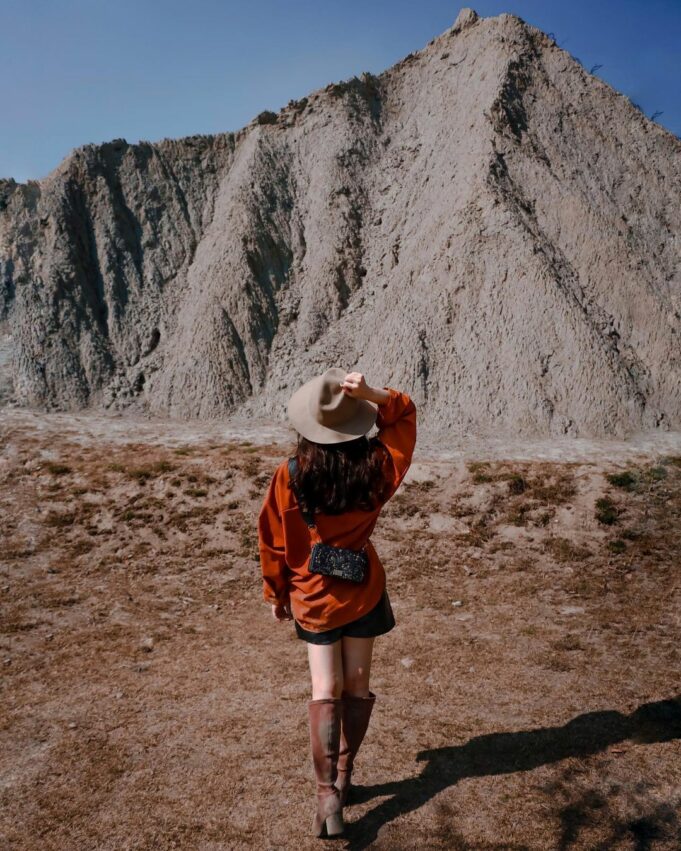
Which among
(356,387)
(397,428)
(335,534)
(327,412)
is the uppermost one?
(356,387)

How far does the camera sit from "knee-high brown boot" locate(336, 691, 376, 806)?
11.9ft

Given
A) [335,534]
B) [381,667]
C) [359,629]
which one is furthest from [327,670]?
[381,667]

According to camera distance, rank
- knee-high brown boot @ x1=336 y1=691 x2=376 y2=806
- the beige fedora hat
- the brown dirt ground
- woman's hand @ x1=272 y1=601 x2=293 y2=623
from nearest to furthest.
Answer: the beige fedora hat → knee-high brown boot @ x1=336 y1=691 x2=376 y2=806 → woman's hand @ x1=272 y1=601 x2=293 y2=623 → the brown dirt ground

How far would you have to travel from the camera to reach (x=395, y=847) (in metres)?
3.58

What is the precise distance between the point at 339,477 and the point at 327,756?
5.26 ft

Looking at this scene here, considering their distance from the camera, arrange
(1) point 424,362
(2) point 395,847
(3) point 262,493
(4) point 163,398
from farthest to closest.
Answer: (4) point 163,398
(1) point 424,362
(3) point 262,493
(2) point 395,847

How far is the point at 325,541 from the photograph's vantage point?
137 inches

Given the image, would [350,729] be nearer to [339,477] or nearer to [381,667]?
[339,477]

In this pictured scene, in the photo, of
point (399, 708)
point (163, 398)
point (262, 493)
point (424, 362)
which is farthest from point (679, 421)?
point (163, 398)

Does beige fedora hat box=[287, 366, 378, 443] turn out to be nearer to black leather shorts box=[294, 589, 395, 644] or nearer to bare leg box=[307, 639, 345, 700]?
black leather shorts box=[294, 589, 395, 644]

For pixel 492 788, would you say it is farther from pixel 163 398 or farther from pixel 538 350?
pixel 163 398

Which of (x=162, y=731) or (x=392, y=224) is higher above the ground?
(x=392, y=224)

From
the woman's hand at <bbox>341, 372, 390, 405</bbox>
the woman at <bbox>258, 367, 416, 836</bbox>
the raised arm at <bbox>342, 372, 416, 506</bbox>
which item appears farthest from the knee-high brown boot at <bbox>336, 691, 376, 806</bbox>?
the woman's hand at <bbox>341, 372, 390, 405</bbox>

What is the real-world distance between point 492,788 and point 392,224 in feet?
62.1
